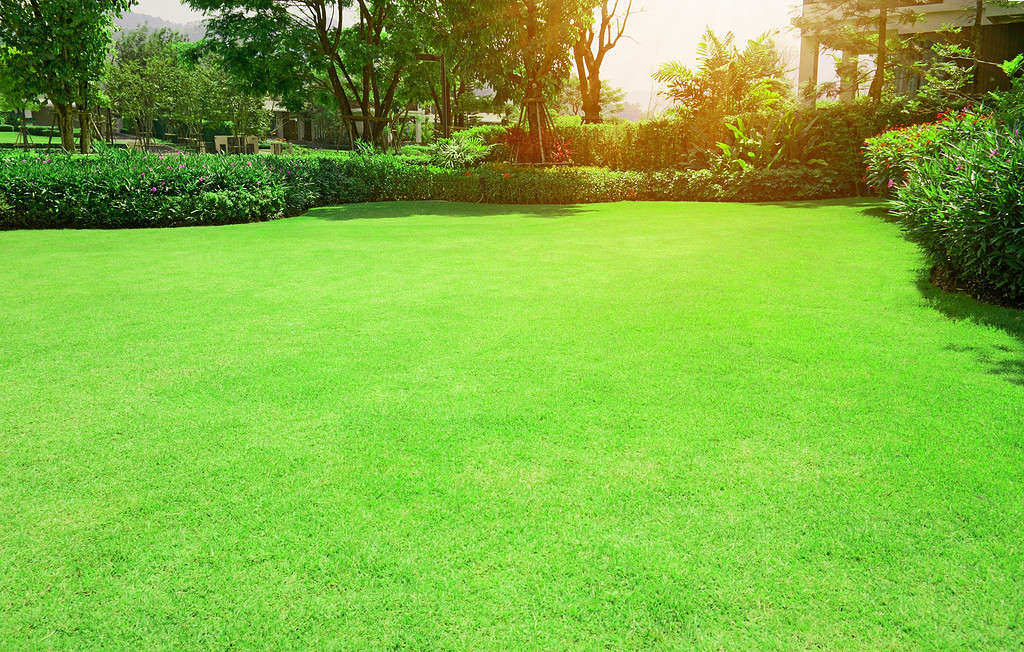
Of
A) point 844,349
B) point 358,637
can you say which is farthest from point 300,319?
point 844,349

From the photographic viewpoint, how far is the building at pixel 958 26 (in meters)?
23.7

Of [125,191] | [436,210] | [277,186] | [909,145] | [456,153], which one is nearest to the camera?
[909,145]

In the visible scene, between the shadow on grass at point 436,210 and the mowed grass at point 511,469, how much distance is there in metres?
8.41

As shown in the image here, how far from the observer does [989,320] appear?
6195 millimetres

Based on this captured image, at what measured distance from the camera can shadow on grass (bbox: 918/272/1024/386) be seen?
4992 mm

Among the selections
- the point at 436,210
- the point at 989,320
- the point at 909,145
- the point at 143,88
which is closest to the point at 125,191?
the point at 436,210

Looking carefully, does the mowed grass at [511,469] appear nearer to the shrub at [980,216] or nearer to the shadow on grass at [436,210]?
the shrub at [980,216]

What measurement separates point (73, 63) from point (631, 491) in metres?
23.8

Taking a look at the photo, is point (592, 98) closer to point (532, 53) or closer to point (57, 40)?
point (532, 53)

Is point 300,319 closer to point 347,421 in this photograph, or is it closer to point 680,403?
point 347,421

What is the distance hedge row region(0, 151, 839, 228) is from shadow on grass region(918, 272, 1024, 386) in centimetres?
1026

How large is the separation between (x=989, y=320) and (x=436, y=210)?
12.4 m

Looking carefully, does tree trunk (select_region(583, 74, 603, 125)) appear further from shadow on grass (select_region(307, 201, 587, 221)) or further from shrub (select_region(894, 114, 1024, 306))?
shrub (select_region(894, 114, 1024, 306))

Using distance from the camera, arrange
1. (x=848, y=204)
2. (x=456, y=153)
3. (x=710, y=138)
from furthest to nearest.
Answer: (x=710, y=138)
(x=456, y=153)
(x=848, y=204)
